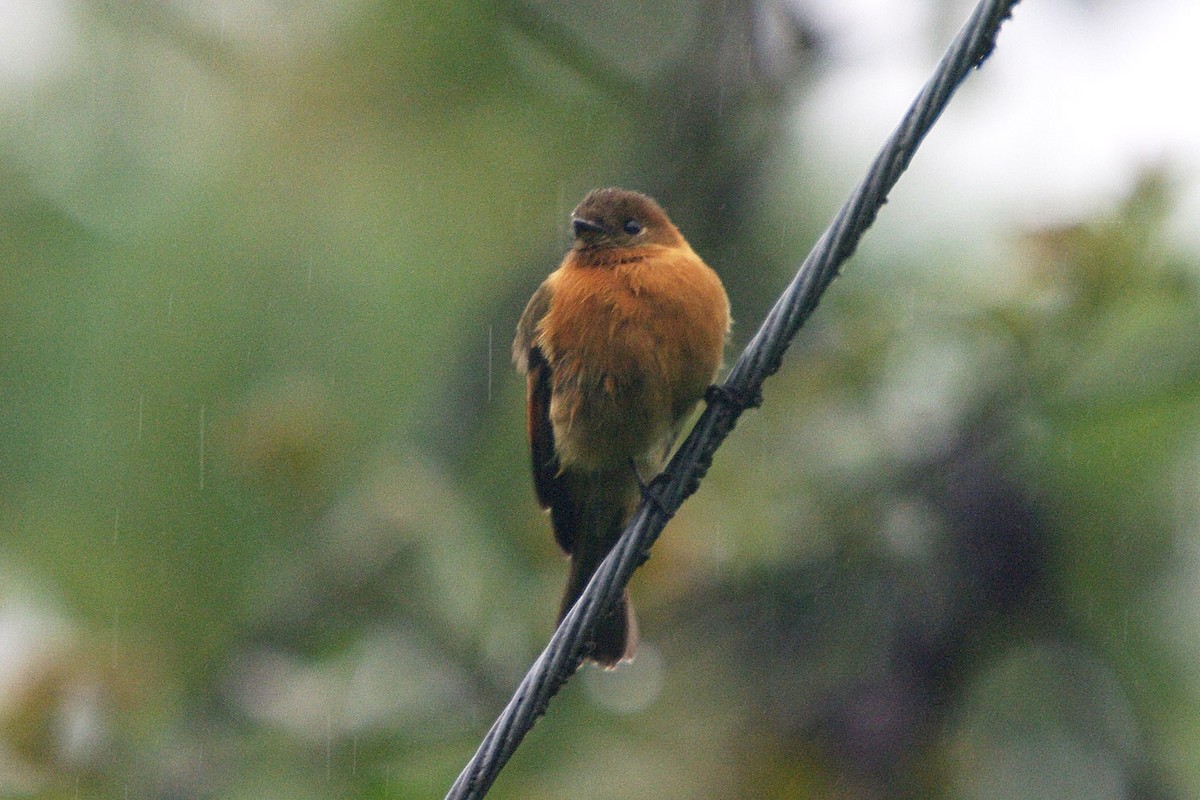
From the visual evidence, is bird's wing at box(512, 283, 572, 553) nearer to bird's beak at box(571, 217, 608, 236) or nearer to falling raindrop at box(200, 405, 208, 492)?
bird's beak at box(571, 217, 608, 236)

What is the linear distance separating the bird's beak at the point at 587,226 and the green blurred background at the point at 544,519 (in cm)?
120

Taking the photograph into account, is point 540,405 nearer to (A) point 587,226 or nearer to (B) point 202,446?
(A) point 587,226

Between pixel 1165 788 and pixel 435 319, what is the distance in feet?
14.7

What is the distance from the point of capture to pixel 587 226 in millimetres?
4684

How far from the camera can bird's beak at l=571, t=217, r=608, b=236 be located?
467 centimetres

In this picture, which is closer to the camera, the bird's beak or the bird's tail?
the bird's beak

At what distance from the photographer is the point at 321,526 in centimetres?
630

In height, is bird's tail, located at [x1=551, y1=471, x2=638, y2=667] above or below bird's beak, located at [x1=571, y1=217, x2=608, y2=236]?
below

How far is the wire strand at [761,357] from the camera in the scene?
263cm

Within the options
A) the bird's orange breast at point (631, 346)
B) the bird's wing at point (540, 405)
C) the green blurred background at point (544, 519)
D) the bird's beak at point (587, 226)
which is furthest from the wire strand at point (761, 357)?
the green blurred background at point (544, 519)

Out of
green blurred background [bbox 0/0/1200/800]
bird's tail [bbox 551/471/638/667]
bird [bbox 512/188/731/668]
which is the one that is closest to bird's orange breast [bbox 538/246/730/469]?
bird [bbox 512/188/731/668]

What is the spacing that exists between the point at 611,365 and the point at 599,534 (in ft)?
2.90

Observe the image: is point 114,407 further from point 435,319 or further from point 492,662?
point 492,662

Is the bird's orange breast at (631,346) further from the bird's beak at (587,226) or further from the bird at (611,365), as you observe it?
the bird's beak at (587,226)
